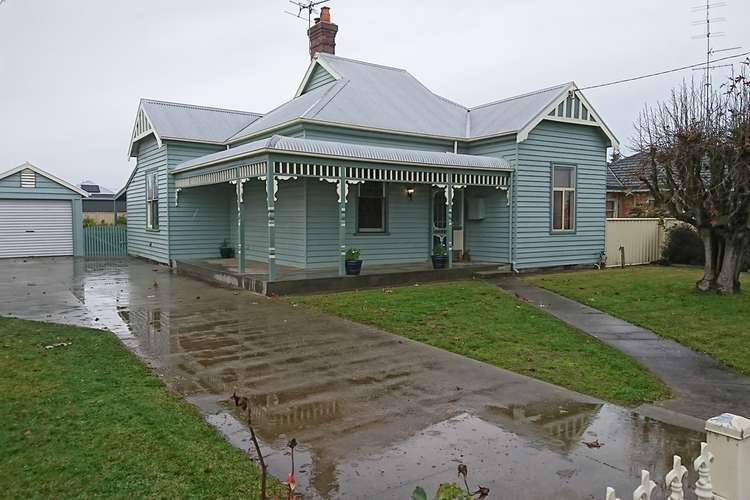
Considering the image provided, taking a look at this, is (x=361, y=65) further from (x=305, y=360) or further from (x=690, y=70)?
(x=305, y=360)

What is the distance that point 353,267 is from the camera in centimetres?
1295

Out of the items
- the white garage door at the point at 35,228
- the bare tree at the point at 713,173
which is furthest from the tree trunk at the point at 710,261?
the white garage door at the point at 35,228

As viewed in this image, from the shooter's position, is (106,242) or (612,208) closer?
(106,242)

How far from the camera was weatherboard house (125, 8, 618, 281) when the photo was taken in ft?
45.2

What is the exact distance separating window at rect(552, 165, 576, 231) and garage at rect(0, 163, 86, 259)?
19.7 meters

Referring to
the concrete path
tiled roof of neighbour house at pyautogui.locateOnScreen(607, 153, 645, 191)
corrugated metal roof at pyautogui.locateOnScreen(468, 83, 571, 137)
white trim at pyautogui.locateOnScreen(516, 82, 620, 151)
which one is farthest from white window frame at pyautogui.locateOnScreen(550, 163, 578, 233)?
tiled roof of neighbour house at pyautogui.locateOnScreen(607, 153, 645, 191)

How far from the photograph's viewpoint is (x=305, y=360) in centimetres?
689

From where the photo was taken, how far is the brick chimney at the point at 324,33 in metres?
20.0

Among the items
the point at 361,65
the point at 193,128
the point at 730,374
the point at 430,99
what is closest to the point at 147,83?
the point at 193,128

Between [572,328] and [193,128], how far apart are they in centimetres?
1470

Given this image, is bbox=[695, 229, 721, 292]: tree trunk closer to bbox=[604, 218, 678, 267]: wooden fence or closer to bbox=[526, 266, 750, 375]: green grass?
bbox=[526, 266, 750, 375]: green grass

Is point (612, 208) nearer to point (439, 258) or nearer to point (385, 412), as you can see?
point (439, 258)

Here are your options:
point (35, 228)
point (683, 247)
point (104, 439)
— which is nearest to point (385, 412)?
point (104, 439)

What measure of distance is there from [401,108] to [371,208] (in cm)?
369
